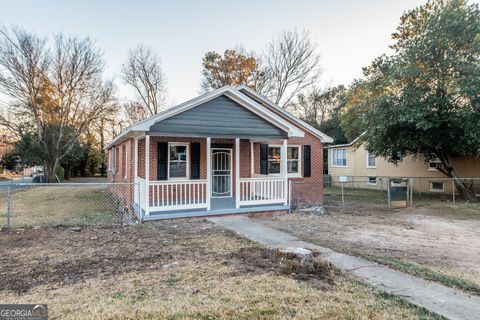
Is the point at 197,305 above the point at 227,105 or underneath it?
underneath

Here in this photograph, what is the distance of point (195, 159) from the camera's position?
1081 cm

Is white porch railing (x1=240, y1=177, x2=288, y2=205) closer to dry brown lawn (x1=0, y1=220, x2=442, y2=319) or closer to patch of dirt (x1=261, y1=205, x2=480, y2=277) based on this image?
patch of dirt (x1=261, y1=205, x2=480, y2=277)

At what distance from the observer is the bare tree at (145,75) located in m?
29.5

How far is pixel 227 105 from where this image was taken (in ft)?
32.1

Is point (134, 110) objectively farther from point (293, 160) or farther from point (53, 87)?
point (293, 160)

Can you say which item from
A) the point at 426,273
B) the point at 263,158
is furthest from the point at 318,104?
the point at 426,273

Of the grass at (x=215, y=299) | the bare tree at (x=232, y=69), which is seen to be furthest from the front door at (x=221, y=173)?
the bare tree at (x=232, y=69)

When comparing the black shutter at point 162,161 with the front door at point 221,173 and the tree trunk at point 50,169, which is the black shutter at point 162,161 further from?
the tree trunk at point 50,169

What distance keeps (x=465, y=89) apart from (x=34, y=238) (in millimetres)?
14951

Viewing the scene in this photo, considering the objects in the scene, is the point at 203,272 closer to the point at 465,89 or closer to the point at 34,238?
the point at 34,238

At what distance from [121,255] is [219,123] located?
17.3ft

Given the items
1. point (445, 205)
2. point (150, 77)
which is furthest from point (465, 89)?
point (150, 77)

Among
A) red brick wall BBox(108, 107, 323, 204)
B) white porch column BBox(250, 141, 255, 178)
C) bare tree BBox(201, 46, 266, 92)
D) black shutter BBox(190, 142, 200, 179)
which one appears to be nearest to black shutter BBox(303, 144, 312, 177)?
red brick wall BBox(108, 107, 323, 204)

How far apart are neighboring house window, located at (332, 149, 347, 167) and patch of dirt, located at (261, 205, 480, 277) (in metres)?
12.3
